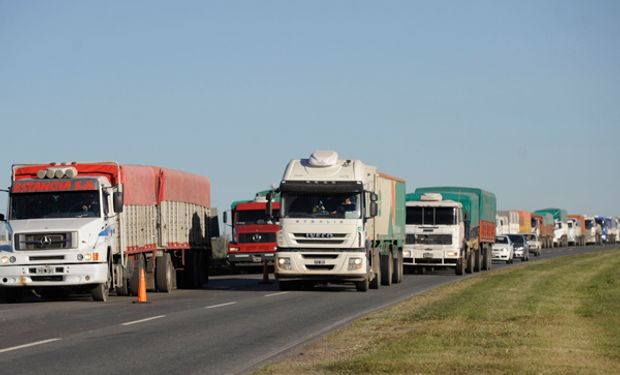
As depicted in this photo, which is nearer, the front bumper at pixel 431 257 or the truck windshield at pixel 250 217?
the front bumper at pixel 431 257

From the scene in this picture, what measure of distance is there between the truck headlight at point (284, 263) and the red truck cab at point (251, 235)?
1609 cm

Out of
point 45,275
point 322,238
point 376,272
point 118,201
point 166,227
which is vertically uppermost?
point 118,201

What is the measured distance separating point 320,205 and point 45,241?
7198mm

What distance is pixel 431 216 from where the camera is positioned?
44.8 m

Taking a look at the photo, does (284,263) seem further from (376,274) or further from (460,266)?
(460,266)

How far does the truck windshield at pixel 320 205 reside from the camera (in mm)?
30609

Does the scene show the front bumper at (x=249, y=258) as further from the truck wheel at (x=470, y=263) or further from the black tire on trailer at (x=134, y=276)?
the black tire on trailer at (x=134, y=276)

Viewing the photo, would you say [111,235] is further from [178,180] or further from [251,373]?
[251,373]

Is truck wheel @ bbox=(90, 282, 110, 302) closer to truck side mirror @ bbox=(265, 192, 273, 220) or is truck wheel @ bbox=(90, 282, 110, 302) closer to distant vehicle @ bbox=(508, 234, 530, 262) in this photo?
truck side mirror @ bbox=(265, 192, 273, 220)

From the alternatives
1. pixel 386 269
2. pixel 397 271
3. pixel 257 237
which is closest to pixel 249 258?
pixel 257 237

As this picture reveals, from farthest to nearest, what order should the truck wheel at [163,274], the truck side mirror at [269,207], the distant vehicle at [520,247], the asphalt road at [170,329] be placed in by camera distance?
the distant vehicle at [520,247]
the truck wheel at [163,274]
the truck side mirror at [269,207]
the asphalt road at [170,329]

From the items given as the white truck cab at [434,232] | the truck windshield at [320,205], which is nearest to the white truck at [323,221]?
the truck windshield at [320,205]

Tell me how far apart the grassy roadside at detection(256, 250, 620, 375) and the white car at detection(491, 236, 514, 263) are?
38739mm

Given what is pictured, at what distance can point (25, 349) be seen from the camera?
15906 mm
